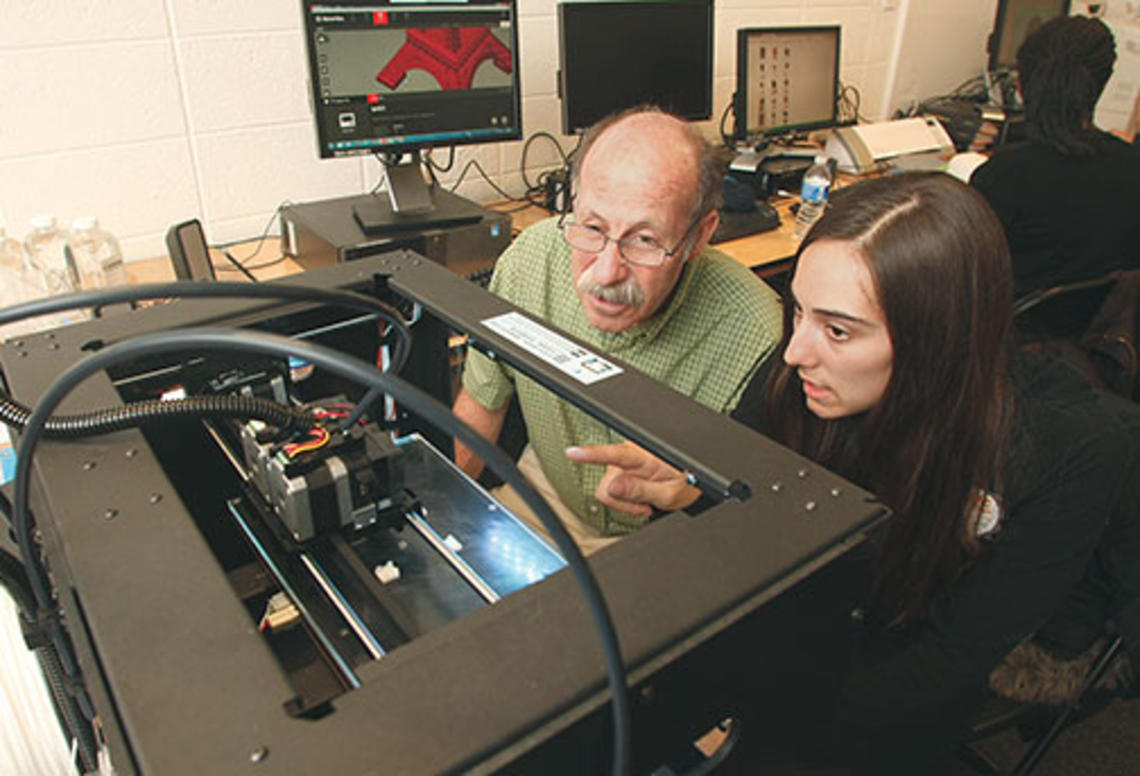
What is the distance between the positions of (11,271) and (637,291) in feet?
4.39

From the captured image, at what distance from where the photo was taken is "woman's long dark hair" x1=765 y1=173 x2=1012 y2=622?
38.4 inches

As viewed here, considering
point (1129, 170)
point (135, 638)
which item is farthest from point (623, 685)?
point (1129, 170)

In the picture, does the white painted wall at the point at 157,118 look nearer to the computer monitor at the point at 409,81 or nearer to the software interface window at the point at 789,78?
the computer monitor at the point at 409,81

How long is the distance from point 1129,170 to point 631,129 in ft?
5.57

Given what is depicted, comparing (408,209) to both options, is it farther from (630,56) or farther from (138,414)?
(138,414)

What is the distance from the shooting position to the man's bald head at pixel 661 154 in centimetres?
125

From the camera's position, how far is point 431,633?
40 centimetres

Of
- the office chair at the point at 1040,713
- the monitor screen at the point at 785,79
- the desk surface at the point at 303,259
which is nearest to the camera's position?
the office chair at the point at 1040,713

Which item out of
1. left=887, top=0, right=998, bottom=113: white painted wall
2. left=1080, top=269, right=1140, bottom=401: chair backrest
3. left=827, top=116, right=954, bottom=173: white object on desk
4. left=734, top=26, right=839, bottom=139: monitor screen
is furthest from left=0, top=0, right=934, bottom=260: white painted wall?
left=887, top=0, right=998, bottom=113: white painted wall

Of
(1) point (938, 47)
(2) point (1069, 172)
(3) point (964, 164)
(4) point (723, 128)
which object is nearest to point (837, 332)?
(2) point (1069, 172)

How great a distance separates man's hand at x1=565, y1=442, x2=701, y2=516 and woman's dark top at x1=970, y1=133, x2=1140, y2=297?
6.11 ft

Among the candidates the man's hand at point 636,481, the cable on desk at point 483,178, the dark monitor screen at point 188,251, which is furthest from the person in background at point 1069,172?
the dark monitor screen at point 188,251

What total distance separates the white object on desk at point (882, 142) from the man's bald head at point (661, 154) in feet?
5.97

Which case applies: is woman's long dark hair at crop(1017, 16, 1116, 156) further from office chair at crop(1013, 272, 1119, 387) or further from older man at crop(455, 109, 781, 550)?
older man at crop(455, 109, 781, 550)
